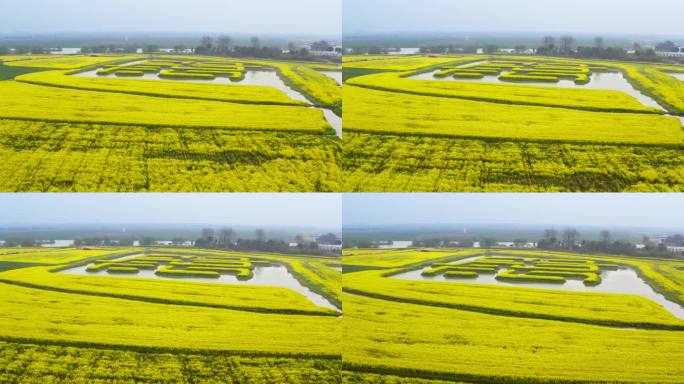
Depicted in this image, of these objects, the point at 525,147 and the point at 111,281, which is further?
the point at 111,281

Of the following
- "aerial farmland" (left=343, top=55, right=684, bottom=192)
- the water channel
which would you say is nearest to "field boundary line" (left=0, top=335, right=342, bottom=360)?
"aerial farmland" (left=343, top=55, right=684, bottom=192)

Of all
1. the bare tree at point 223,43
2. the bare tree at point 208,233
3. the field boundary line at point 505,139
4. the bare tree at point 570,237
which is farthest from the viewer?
the bare tree at point 223,43

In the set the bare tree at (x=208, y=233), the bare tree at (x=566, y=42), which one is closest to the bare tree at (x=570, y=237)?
the bare tree at (x=566, y=42)

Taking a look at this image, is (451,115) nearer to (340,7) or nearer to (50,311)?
(340,7)

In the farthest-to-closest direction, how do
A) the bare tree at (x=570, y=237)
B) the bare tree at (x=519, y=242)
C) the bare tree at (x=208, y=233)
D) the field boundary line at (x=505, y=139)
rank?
1. the bare tree at (x=208, y=233)
2. the bare tree at (x=519, y=242)
3. the bare tree at (x=570, y=237)
4. the field boundary line at (x=505, y=139)

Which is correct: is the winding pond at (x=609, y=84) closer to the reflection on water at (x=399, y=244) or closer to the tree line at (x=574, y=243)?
the tree line at (x=574, y=243)

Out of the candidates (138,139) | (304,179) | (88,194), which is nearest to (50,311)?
(88,194)

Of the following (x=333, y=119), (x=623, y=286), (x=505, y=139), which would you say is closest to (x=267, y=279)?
(x=333, y=119)

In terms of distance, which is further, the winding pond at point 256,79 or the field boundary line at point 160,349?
the winding pond at point 256,79

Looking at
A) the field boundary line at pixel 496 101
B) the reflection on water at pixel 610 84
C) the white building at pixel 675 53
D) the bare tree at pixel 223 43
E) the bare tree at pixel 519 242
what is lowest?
the bare tree at pixel 519 242

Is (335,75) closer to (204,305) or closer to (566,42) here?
(566,42)

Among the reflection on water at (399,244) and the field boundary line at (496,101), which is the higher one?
the field boundary line at (496,101)
